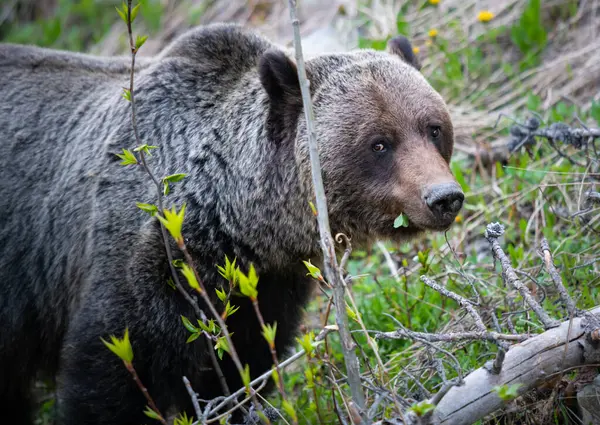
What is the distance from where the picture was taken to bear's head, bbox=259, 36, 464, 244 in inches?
172

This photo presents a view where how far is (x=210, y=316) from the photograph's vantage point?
15.1ft

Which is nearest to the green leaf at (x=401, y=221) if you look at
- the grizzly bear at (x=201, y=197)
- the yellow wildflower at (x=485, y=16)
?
the grizzly bear at (x=201, y=197)

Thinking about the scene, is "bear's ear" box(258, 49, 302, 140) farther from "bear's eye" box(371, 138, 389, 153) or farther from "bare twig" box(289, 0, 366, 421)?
"bare twig" box(289, 0, 366, 421)

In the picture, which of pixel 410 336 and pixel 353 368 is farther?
pixel 410 336

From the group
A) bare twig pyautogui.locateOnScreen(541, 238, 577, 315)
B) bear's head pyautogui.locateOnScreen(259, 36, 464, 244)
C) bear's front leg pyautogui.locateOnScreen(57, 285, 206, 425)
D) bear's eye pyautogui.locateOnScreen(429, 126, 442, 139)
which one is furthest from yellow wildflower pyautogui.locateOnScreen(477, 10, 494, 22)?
bear's front leg pyautogui.locateOnScreen(57, 285, 206, 425)

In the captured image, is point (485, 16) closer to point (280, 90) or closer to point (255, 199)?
point (280, 90)

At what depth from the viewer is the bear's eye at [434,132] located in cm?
457

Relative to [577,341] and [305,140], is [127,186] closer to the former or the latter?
[305,140]

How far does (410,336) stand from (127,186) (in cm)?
200

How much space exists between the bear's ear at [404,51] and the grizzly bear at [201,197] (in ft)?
0.04

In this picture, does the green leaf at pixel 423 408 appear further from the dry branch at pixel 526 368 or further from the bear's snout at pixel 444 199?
the bear's snout at pixel 444 199

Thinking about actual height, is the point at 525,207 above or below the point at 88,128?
below

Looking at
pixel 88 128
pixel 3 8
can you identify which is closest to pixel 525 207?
pixel 88 128

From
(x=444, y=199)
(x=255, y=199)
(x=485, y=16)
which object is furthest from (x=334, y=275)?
(x=485, y=16)
